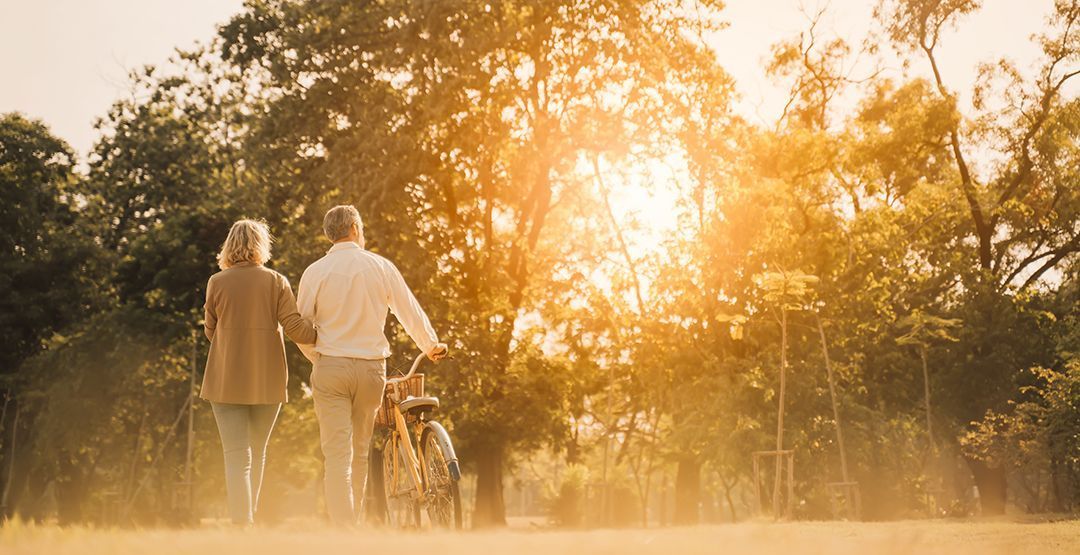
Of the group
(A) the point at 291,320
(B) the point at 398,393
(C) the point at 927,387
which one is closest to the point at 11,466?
(C) the point at 927,387

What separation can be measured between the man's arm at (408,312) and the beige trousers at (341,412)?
43cm

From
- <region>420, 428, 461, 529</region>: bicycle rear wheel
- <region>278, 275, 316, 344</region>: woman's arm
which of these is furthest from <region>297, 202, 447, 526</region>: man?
<region>420, 428, 461, 529</region>: bicycle rear wheel

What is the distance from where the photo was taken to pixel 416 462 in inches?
352

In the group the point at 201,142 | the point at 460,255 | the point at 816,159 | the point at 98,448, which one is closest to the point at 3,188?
the point at 201,142

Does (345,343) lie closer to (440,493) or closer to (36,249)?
(440,493)

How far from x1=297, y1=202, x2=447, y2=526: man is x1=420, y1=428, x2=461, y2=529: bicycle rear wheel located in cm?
71

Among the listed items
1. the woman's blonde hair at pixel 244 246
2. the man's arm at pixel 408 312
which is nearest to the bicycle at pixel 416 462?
the man's arm at pixel 408 312

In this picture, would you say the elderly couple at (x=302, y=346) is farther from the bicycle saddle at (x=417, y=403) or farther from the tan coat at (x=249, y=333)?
the bicycle saddle at (x=417, y=403)

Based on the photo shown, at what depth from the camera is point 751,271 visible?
31219 mm

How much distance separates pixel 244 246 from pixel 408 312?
1258 millimetres

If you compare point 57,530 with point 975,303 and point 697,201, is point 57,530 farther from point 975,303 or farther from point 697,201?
point 975,303

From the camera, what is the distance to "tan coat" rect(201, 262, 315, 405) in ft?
25.2

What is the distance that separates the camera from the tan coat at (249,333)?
7.68m

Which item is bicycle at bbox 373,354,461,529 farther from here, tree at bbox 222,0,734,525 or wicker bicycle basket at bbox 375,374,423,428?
tree at bbox 222,0,734,525
